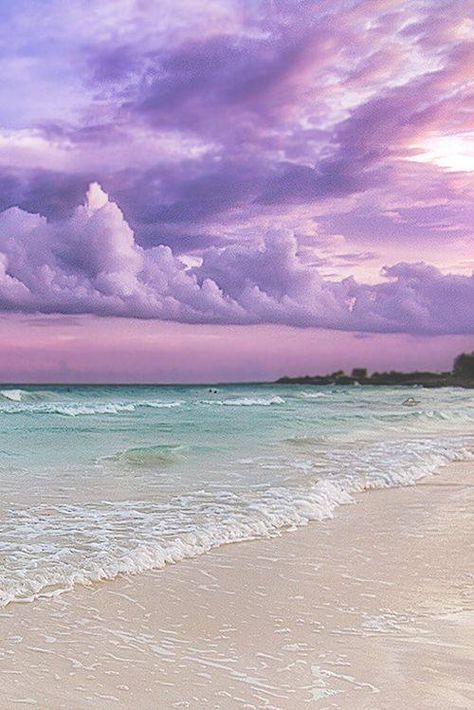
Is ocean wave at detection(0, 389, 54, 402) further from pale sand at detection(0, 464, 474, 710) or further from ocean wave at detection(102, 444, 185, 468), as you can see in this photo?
pale sand at detection(0, 464, 474, 710)

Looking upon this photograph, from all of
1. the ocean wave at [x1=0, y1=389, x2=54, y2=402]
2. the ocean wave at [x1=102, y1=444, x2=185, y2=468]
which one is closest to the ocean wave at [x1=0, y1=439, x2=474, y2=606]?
the ocean wave at [x1=102, y1=444, x2=185, y2=468]

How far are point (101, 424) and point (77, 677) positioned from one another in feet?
75.4

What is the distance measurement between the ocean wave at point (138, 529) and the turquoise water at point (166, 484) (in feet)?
0.06

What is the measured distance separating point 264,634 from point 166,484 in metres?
6.93

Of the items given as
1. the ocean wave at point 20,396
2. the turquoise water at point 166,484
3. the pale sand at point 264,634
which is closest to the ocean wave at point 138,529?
the turquoise water at point 166,484

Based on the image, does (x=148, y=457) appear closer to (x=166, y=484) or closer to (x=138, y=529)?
(x=166, y=484)

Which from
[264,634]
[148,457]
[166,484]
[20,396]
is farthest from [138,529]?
[20,396]

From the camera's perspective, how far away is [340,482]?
40.4 ft

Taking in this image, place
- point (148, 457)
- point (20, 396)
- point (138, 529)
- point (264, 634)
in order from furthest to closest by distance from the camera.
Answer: point (20, 396) < point (148, 457) < point (138, 529) < point (264, 634)

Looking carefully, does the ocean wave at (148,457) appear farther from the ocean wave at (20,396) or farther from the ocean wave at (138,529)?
the ocean wave at (20,396)

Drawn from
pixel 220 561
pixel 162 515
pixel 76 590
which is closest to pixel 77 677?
pixel 76 590

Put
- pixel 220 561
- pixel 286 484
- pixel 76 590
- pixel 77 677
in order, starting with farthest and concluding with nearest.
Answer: pixel 286 484 < pixel 220 561 < pixel 76 590 < pixel 77 677

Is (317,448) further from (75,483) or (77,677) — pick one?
(77,677)

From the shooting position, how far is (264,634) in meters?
5.35
